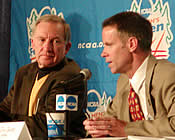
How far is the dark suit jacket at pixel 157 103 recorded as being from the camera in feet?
4.76

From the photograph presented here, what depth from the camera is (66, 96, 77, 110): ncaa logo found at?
134 cm

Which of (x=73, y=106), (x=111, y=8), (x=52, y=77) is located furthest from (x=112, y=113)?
(x=111, y=8)

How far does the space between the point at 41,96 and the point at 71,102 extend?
2.86 ft

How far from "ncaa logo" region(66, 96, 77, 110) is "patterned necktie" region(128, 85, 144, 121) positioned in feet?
1.76

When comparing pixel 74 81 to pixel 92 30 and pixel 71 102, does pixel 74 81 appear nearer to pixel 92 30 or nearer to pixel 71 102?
pixel 71 102

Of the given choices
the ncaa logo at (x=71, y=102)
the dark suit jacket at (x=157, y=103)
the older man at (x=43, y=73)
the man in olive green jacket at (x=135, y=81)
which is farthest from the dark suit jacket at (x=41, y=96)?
the ncaa logo at (x=71, y=102)

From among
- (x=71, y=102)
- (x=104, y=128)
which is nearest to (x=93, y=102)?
(x=104, y=128)

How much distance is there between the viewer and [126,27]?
1.85m

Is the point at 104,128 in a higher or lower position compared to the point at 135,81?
lower

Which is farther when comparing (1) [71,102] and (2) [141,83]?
(2) [141,83]

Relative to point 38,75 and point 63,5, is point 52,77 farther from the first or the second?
point 63,5

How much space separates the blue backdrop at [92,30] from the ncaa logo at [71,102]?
4.39ft

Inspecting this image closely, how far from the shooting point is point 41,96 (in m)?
2.19

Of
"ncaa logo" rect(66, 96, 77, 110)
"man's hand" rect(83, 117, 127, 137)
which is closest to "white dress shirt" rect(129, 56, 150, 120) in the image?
"man's hand" rect(83, 117, 127, 137)
